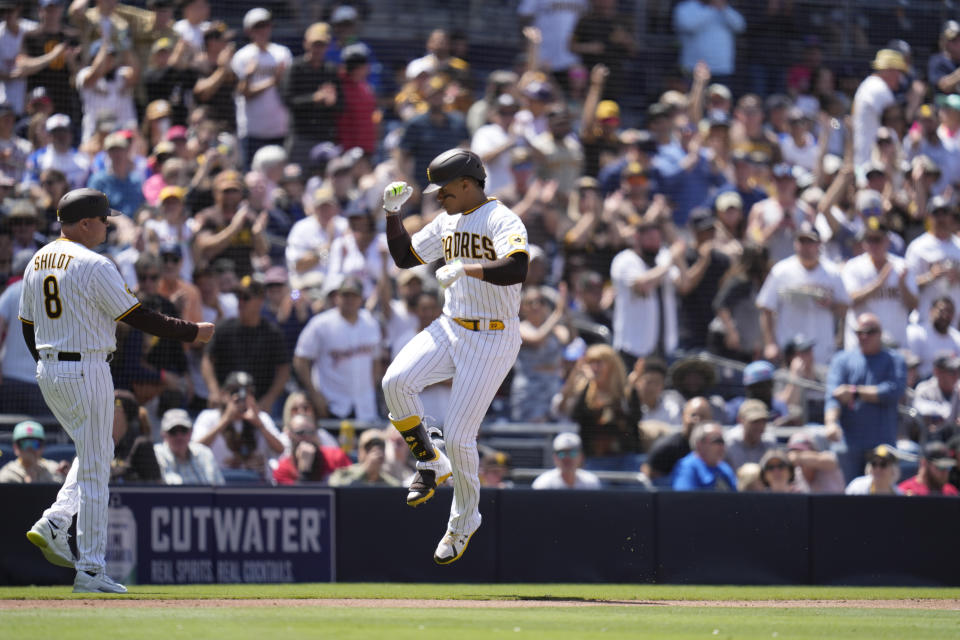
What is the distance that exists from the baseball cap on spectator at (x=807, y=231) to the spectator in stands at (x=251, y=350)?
196 inches

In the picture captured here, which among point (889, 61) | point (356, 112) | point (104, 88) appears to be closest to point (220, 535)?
point (104, 88)

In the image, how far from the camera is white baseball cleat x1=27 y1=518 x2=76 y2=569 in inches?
324

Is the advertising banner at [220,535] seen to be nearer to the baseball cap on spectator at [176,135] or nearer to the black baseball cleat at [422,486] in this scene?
the black baseball cleat at [422,486]

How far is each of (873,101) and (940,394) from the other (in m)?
5.20

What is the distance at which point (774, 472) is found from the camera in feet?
37.9

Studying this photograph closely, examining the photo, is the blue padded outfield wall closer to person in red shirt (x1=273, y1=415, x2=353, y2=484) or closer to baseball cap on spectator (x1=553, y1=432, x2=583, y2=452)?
baseball cap on spectator (x1=553, y1=432, x2=583, y2=452)

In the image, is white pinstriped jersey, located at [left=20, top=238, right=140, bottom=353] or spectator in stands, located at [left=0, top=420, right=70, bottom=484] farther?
spectator in stands, located at [left=0, top=420, right=70, bottom=484]

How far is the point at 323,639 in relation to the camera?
6582 mm

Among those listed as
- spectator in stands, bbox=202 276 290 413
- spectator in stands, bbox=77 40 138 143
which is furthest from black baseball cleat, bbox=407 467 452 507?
spectator in stands, bbox=77 40 138 143

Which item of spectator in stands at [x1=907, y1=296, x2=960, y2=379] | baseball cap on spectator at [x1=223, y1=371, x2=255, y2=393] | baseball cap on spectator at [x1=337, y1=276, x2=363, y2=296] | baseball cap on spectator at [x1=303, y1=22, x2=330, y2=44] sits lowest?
baseball cap on spectator at [x1=223, y1=371, x2=255, y2=393]

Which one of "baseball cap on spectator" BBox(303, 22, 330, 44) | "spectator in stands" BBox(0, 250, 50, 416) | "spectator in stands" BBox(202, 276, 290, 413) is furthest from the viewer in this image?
"baseball cap on spectator" BBox(303, 22, 330, 44)

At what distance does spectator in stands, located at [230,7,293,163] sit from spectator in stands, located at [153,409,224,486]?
18.4ft

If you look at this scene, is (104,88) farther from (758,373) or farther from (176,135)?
(758,373)

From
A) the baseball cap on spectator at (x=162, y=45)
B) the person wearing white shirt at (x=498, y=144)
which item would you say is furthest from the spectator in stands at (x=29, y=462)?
the person wearing white shirt at (x=498, y=144)
